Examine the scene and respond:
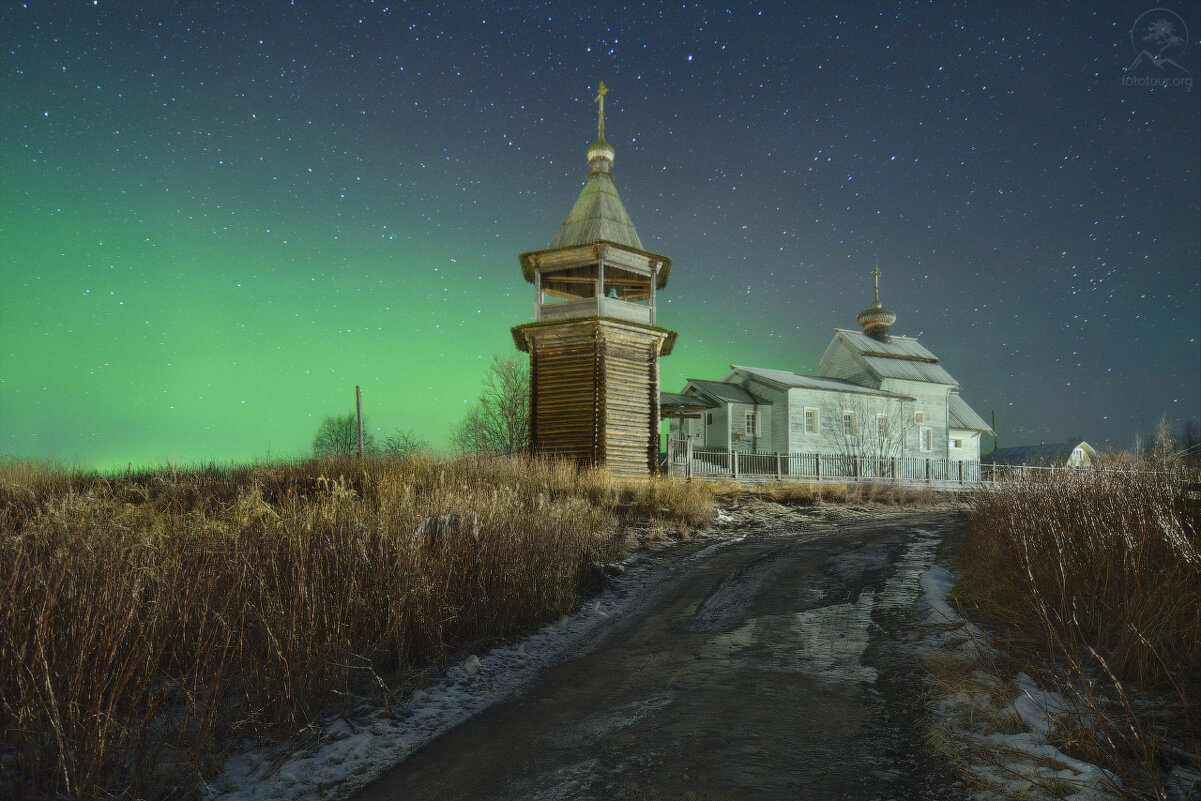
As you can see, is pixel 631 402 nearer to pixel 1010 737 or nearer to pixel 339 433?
pixel 1010 737

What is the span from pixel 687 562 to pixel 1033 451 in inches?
2473

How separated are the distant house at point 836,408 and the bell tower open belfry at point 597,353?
861cm

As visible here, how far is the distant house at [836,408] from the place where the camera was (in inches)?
1321

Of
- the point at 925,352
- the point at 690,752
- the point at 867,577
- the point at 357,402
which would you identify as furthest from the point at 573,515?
the point at 925,352

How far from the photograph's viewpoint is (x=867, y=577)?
8.59 m

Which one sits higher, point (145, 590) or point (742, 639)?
point (145, 590)

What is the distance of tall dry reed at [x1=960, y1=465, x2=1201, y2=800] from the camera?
10.8ft

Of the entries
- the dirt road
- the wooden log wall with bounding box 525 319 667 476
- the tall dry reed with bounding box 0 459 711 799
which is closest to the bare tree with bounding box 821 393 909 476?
the wooden log wall with bounding box 525 319 667 476

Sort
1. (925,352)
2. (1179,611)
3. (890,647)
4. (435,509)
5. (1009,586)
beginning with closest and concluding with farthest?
1. (1179,611)
2. (890,647)
3. (1009,586)
4. (435,509)
5. (925,352)

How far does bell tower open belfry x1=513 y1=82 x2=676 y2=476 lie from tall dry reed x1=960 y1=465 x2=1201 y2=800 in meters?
13.3

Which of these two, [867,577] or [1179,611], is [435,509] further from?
[1179,611]

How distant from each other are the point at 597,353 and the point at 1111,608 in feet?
54.3

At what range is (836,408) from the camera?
115 ft

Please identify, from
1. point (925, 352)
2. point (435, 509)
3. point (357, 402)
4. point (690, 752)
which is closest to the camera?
point (690, 752)
